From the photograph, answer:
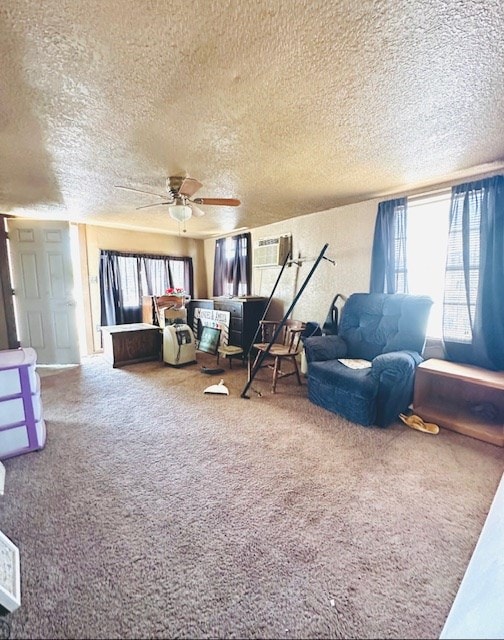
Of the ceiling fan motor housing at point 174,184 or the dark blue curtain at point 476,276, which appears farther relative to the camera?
the ceiling fan motor housing at point 174,184

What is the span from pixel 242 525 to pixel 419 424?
1.71 metres

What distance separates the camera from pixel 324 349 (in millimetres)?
2834

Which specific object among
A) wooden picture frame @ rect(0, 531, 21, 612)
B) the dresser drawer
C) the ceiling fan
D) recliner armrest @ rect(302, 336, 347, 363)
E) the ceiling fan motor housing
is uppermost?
the ceiling fan motor housing

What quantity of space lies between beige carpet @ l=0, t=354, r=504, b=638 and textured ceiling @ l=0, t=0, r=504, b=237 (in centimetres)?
212

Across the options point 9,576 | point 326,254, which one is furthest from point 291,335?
point 9,576

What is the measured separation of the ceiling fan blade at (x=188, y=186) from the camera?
2.37 meters

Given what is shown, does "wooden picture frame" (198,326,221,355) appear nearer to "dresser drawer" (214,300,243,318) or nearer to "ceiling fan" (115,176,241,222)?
"dresser drawer" (214,300,243,318)

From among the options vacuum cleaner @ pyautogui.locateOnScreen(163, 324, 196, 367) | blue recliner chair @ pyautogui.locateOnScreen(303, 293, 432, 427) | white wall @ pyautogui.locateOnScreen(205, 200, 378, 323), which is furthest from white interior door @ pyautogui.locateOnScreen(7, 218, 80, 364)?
blue recliner chair @ pyautogui.locateOnScreen(303, 293, 432, 427)

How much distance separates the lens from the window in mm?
2740

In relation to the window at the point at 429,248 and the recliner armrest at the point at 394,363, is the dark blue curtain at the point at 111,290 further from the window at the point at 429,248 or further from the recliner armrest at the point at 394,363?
the window at the point at 429,248

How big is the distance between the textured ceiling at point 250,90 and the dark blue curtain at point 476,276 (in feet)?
0.96

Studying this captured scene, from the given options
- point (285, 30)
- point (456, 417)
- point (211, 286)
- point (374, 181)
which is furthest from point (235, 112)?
point (211, 286)

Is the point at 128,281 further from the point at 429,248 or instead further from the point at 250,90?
the point at 429,248

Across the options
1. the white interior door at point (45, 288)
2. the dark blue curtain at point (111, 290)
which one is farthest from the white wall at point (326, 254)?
the white interior door at point (45, 288)
